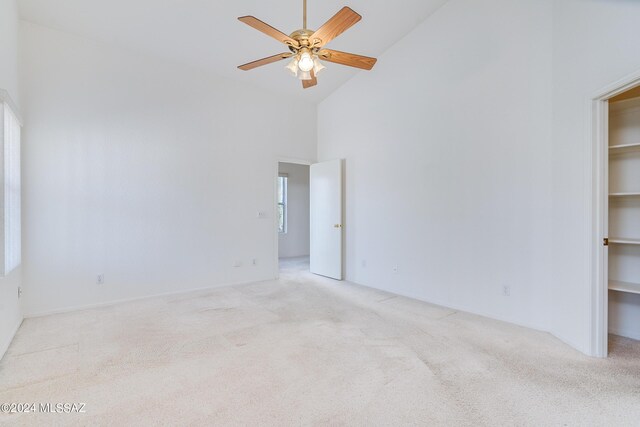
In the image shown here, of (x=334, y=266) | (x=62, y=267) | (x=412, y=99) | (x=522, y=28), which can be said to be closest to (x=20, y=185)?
(x=62, y=267)

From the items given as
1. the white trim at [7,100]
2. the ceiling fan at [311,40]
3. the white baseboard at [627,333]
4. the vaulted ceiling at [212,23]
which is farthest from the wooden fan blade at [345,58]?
the white baseboard at [627,333]

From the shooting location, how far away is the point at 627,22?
217 centimetres

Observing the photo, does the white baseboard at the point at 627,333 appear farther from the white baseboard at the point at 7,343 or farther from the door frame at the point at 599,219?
the white baseboard at the point at 7,343

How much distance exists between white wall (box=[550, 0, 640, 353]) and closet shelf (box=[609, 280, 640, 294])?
290 millimetres

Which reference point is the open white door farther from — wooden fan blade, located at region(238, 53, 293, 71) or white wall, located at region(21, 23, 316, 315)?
wooden fan blade, located at region(238, 53, 293, 71)

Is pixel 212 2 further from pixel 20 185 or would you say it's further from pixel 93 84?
pixel 20 185

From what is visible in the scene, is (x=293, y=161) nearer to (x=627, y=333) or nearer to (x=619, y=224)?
(x=619, y=224)

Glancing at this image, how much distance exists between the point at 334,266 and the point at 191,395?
3507 millimetres

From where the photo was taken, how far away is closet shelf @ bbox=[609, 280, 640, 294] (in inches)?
98.3

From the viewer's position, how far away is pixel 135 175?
399 cm

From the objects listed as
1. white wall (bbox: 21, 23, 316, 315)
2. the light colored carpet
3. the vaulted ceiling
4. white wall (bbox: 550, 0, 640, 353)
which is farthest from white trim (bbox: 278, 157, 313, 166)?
white wall (bbox: 550, 0, 640, 353)

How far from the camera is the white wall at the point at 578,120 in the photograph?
2.25m

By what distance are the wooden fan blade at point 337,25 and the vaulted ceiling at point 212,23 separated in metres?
1.44

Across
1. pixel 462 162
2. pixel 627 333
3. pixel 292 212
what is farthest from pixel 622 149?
pixel 292 212
